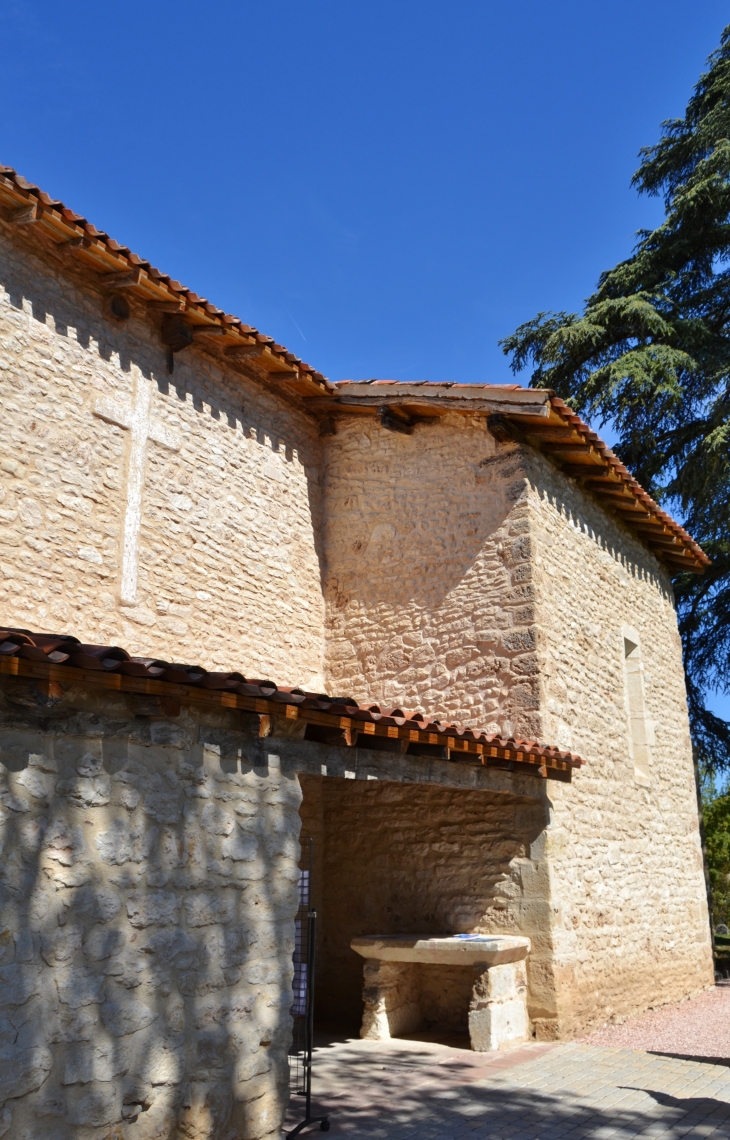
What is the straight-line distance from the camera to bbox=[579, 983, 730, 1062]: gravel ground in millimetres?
7453

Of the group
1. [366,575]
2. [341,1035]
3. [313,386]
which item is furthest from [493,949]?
[313,386]

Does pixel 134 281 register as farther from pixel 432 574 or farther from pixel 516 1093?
pixel 516 1093

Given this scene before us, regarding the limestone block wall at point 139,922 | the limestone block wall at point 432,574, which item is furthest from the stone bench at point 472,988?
the limestone block wall at point 139,922

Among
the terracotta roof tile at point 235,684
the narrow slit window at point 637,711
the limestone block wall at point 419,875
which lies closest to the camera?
the terracotta roof tile at point 235,684

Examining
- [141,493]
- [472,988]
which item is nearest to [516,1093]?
[472,988]

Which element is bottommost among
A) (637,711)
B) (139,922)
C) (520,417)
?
(139,922)

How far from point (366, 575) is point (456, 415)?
1901 millimetres

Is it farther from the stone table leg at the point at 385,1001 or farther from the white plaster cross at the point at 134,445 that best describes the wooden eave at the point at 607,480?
the stone table leg at the point at 385,1001

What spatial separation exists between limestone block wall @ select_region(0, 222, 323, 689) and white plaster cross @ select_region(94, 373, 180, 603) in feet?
0.04

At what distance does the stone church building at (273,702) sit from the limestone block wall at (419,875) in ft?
0.09

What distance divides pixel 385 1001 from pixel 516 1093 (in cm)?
175

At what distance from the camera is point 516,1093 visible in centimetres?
580

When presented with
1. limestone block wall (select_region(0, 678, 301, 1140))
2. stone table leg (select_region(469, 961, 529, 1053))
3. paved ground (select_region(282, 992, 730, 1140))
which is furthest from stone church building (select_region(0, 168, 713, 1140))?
paved ground (select_region(282, 992, 730, 1140))

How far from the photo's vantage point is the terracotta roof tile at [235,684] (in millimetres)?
3521
